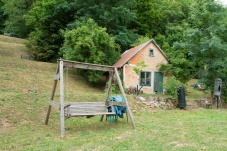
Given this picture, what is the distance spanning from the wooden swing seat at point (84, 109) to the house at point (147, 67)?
10378 mm

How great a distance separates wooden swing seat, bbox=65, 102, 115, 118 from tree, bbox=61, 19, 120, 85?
10.7 meters

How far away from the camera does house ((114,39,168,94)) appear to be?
750 inches

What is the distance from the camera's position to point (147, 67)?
19938mm

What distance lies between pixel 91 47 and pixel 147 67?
5202 millimetres

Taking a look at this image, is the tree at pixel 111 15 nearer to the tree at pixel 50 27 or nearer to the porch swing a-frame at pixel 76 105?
the tree at pixel 50 27

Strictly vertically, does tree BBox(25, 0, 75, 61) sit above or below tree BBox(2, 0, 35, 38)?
below

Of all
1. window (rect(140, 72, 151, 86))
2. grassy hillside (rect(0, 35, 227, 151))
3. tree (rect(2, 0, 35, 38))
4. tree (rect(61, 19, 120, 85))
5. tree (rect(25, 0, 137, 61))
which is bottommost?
grassy hillside (rect(0, 35, 227, 151))

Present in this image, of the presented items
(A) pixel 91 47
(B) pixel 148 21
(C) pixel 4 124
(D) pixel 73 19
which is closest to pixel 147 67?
(A) pixel 91 47

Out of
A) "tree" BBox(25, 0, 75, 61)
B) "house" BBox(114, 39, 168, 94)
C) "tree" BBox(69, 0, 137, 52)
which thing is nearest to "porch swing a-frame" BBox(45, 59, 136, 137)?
"house" BBox(114, 39, 168, 94)

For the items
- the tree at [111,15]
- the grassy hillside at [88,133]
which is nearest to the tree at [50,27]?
the tree at [111,15]

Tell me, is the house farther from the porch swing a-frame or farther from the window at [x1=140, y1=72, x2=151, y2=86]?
the porch swing a-frame

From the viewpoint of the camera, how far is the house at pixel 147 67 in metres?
19.0

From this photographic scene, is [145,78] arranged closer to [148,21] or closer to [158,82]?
[158,82]

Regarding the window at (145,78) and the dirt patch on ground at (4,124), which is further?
the window at (145,78)
